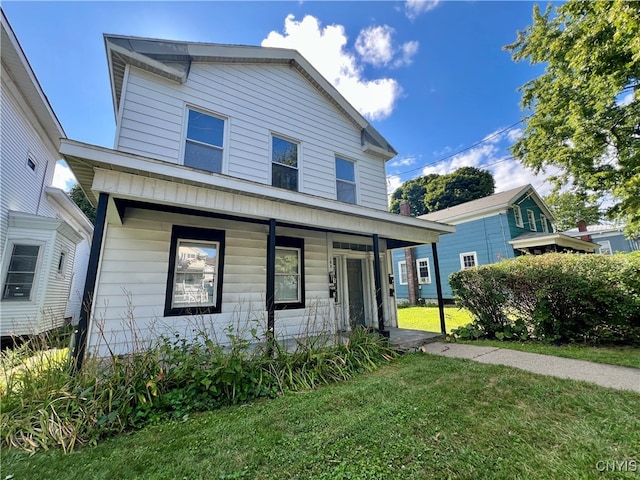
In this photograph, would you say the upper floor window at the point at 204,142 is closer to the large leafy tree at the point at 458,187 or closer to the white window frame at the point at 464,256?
the white window frame at the point at 464,256

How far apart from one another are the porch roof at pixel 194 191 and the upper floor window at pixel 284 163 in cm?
178

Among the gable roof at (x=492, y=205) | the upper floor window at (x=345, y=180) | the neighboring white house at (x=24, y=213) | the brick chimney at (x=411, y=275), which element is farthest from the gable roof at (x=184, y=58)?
the gable roof at (x=492, y=205)

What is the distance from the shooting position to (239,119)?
640 cm

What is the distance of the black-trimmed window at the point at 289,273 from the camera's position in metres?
6.52

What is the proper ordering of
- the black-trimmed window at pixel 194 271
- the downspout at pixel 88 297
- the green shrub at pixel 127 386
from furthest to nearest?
the black-trimmed window at pixel 194 271 → the downspout at pixel 88 297 → the green shrub at pixel 127 386

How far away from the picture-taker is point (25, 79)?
7.24m

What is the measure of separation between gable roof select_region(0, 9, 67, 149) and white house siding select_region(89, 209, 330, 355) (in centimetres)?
275

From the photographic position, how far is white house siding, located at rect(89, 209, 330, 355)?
452 centimetres

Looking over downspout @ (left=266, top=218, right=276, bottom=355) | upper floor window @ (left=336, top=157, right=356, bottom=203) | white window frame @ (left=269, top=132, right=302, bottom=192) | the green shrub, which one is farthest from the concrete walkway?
white window frame @ (left=269, top=132, right=302, bottom=192)

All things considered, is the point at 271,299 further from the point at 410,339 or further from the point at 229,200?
the point at 410,339

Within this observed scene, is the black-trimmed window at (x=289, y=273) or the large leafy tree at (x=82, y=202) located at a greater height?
the large leafy tree at (x=82, y=202)

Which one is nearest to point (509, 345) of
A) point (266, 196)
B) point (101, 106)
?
point (266, 196)

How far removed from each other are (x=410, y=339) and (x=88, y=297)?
595cm

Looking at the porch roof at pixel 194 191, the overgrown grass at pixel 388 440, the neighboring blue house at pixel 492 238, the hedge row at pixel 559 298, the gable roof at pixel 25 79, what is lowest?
the overgrown grass at pixel 388 440
